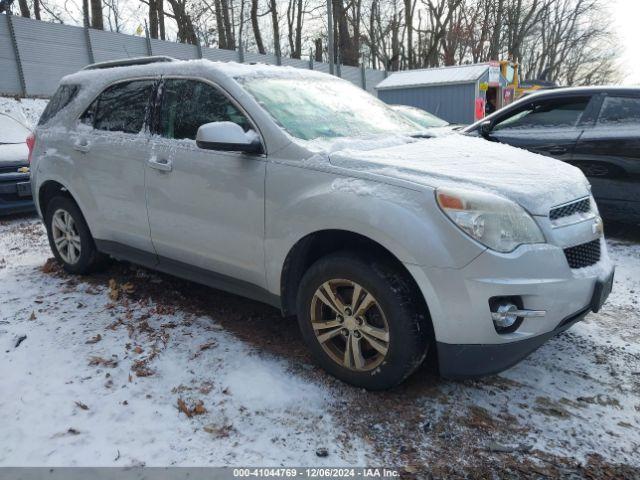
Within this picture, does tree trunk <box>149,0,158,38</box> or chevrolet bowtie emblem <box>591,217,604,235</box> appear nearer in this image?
chevrolet bowtie emblem <box>591,217,604,235</box>

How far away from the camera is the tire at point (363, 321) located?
98.1 inches

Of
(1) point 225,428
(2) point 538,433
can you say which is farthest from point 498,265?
(1) point 225,428

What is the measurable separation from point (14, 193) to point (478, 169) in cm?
667

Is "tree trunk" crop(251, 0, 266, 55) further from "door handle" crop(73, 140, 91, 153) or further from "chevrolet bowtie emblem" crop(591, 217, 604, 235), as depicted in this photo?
"chevrolet bowtie emblem" crop(591, 217, 604, 235)

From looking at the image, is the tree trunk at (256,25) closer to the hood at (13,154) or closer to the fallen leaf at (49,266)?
the hood at (13,154)

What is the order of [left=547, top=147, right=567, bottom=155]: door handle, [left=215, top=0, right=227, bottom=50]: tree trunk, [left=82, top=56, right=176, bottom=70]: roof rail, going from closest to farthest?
[left=82, top=56, right=176, bottom=70]: roof rail, [left=547, top=147, right=567, bottom=155]: door handle, [left=215, top=0, right=227, bottom=50]: tree trunk

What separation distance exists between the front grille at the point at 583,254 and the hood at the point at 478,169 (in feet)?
0.82

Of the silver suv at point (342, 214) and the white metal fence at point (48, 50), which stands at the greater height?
the white metal fence at point (48, 50)

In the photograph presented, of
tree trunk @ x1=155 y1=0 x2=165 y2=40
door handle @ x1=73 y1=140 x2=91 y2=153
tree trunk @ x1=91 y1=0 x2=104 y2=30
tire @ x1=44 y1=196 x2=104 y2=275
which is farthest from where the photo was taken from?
tree trunk @ x1=155 y1=0 x2=165 y2=40

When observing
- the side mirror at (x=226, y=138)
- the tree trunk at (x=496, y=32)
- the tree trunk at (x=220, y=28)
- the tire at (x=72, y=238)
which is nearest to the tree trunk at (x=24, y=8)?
the tree trunk at (x=220, y=28)

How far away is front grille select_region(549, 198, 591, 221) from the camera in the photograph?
256 centimetres

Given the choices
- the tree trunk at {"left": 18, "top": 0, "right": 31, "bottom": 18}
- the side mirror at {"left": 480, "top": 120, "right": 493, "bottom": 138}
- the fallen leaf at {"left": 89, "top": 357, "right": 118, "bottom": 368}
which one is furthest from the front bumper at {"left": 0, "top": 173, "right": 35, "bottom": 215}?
the tree trunk at {"left": 18, "top": 0, "right": 31, "bottom": 18}

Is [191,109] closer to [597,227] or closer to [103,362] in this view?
[103,362]

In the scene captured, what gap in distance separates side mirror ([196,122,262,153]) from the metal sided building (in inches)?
628
